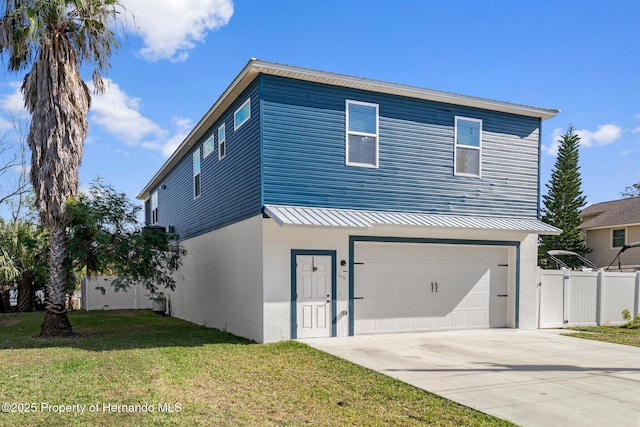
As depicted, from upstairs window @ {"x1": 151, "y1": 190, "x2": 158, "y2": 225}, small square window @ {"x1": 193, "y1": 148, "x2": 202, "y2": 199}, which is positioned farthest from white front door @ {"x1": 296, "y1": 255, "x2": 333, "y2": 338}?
upstairs window @ {"x1": 151, "y1": 190, "x2": 158, "y2": 225}

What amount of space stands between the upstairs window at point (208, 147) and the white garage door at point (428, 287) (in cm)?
572

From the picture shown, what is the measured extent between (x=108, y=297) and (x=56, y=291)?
12046 mm

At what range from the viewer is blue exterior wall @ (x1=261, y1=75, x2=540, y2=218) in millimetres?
10531

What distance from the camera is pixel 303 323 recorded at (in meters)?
10.6

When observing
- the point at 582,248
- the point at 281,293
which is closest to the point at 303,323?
the point at 281,293

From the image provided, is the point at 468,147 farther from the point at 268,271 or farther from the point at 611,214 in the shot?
the point at 611,214

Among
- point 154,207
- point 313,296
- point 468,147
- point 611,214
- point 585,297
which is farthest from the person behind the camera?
point 611,214

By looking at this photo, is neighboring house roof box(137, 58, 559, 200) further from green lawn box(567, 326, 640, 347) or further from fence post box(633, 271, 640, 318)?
fence post box(633, 271, 640, 318)

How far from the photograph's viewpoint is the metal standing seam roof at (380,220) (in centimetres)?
977

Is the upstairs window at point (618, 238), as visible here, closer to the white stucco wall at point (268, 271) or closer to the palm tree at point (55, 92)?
the white stucco wall at point (268, 271)

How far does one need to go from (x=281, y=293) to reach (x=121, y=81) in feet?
24.7

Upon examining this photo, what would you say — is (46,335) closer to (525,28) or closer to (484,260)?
(484,260)

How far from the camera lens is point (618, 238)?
2697 centimetres

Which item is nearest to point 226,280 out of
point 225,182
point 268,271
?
point 225,182
